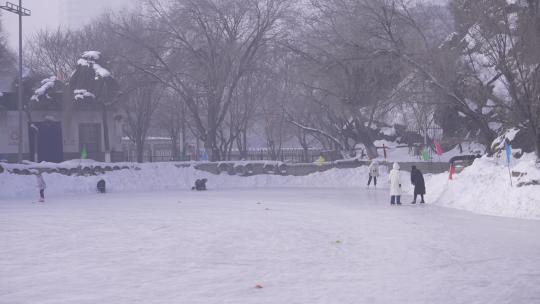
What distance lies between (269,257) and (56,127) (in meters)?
34.3

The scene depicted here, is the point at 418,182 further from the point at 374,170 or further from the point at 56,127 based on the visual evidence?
the point at 56,127

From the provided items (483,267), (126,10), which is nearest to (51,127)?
(126,10)

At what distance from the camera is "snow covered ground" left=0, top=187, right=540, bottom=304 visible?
8.58 metres

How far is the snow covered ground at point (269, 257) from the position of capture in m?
8.58

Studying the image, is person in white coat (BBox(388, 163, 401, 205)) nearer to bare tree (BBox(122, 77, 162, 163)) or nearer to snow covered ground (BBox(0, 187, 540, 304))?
snow covered ground (BBox(0, 187, 540, 304))

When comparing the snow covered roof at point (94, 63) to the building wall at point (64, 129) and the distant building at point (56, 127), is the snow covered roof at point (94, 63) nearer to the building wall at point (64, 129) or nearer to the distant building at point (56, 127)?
the distant building at point (56, 127)

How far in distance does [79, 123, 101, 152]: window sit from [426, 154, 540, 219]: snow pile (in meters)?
26.1

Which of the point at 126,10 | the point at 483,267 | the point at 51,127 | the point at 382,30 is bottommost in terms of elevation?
the point at 483,267

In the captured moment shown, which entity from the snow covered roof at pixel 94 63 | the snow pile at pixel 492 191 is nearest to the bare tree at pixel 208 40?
the snow covered roof at pixel 94 63

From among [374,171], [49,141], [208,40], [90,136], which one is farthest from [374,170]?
[49,141]

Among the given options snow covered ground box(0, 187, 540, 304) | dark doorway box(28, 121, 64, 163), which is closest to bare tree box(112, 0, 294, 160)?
dark doorway box(28, 121, 64, 163)

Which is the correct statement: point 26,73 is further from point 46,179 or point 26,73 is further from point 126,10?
point 46,179

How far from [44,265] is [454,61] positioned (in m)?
23.6

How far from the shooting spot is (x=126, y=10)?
5447 cm
